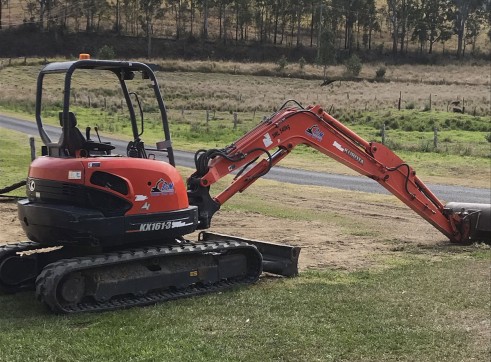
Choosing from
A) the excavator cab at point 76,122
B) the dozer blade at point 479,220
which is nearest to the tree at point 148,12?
the dozer blade at point 479,220

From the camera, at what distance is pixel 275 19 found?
126 meters

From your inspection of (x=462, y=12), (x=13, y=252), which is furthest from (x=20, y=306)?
(x=462, y=12)

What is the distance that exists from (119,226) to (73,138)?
1.23 m

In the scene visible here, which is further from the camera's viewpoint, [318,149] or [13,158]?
[13,158]

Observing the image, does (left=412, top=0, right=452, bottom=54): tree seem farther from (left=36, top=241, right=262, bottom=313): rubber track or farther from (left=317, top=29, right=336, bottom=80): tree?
(left=36, top=241, right=262, bottom=313): rubber track

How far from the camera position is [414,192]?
12.8m

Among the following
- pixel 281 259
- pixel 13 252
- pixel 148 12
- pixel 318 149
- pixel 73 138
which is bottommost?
pixel 281 259

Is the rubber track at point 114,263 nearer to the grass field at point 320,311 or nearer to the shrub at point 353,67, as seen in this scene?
the grass field at point 320,311

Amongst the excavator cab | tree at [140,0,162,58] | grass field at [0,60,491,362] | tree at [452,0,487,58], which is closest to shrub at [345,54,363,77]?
tree at [140,0,162,58]

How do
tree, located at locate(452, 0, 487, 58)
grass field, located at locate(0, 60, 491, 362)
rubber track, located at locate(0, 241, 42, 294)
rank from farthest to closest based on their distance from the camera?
1. tree, located at locate(452, 0, 487, 58)
2. rubber track, located at locate(0, 241, 42, 294)
3. grass field, located at locate(0, 60, 491, 362)

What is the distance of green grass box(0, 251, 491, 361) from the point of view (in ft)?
21.7

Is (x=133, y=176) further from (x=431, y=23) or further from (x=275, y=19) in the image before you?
(x=431, y=23)

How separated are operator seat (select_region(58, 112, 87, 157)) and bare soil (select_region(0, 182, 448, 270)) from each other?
Answer: 4.49m

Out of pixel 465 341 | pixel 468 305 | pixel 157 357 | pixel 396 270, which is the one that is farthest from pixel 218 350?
pixel 396 270
